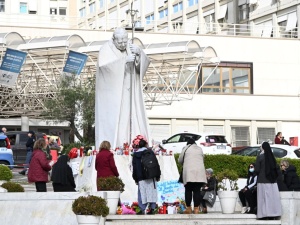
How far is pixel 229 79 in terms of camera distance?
56.1 metres

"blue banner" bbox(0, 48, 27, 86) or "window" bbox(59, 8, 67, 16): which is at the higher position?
"window" bbox(59, 8, 67, 16)

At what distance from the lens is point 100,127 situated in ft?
65.6

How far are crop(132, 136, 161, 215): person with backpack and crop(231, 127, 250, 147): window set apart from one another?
125ft

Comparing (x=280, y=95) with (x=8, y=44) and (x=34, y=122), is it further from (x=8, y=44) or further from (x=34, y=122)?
(x=8, y=44)

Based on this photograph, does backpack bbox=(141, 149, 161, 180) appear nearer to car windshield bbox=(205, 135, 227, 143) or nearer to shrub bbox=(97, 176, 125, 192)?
shrub bbox=(97, 176, 125, 192)

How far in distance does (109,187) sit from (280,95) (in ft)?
130

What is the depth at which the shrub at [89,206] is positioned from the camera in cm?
1489

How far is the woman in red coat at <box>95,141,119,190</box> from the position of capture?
57.6 feet

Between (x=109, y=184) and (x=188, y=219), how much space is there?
1.64 meters

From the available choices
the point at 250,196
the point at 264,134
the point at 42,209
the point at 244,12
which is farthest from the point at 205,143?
the point at 244,12

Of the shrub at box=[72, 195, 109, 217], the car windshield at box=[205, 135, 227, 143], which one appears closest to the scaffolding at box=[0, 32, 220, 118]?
the car windshield at box=[205, 135, 227, 143]

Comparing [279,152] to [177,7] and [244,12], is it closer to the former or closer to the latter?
[244,12]

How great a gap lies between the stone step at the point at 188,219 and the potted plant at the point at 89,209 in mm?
1081

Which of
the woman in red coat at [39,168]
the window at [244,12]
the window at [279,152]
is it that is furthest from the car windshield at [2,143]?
the window at [244,12]
